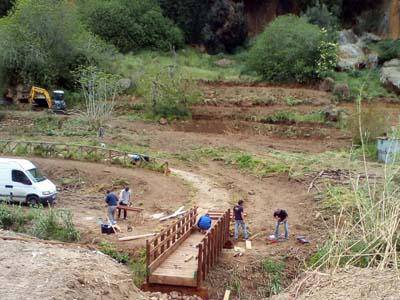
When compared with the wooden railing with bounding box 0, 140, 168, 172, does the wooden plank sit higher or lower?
higher

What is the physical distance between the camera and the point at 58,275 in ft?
40.4

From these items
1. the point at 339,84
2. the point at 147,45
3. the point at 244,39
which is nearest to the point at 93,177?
the point at 339,84

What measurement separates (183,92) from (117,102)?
5.36 meters

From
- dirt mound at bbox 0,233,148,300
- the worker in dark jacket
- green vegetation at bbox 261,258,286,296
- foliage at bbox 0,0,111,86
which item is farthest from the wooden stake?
foliage at bbox 0,0,111,86

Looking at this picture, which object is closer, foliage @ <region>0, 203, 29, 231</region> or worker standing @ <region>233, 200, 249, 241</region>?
worker standing @ <region>233, 200, 249, 241</region>

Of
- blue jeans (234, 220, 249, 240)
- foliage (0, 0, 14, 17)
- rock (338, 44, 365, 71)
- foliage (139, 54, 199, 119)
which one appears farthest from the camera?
foliage (0, 0, 14, 17)

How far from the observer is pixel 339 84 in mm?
43906

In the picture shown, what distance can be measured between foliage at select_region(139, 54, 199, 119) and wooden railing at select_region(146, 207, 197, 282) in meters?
18.7

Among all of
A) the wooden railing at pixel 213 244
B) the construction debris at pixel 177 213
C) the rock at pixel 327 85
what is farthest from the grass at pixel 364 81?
the wooden railing at pixel 213 244

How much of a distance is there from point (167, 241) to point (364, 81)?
Result: 30.3 m

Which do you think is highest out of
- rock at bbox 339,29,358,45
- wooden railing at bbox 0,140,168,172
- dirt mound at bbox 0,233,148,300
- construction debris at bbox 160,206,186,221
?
rock at bbox 339,29,358,45

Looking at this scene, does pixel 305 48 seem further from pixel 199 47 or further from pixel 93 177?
pixel 93 177

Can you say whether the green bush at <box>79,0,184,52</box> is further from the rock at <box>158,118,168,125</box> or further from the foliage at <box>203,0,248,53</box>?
the rock at <box>158,118,168,125</box>

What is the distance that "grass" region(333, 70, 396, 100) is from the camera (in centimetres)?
4375
